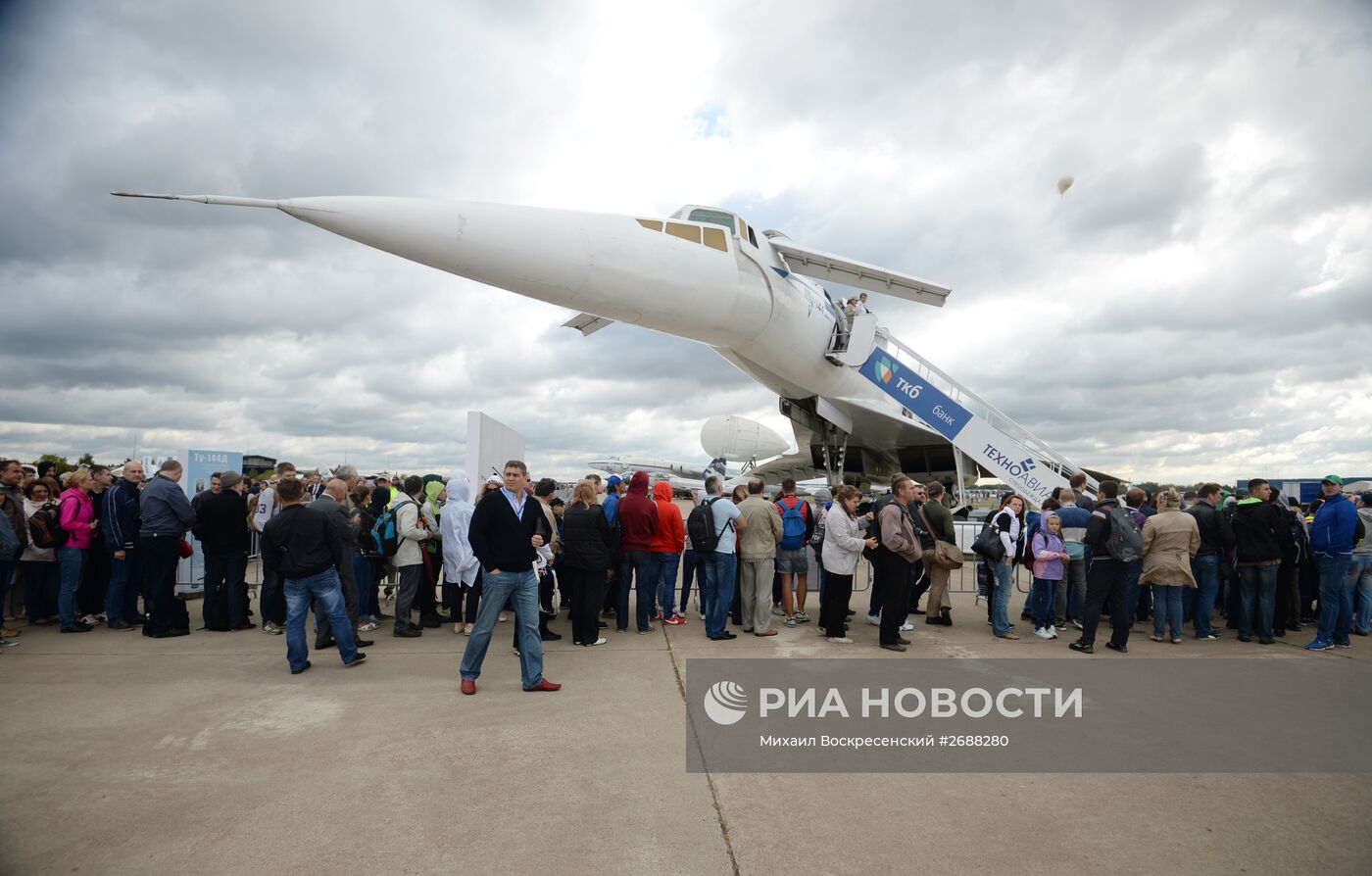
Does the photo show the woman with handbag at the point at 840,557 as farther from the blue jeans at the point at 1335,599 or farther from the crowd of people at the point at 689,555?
the blue jeans at the point at 1335,599

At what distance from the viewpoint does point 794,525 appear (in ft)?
23.9

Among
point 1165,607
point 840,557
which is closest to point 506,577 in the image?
point 840,557

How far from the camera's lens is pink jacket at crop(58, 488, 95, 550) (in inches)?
252

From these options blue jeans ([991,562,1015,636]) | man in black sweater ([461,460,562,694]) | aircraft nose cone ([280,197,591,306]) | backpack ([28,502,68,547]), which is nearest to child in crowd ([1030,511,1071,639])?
blue jeans ([991,562,1015,636])

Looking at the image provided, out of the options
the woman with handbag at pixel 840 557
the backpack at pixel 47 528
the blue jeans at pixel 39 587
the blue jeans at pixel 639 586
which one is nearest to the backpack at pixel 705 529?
the blue jeans at pixel 639 586

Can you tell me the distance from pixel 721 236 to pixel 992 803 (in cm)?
755

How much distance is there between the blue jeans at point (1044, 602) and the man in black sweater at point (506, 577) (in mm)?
5093

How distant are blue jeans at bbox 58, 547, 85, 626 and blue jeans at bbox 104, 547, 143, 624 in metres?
0.25

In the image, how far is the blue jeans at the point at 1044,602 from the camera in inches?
275

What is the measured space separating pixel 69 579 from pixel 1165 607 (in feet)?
34.9

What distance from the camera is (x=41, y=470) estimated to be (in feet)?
24.8

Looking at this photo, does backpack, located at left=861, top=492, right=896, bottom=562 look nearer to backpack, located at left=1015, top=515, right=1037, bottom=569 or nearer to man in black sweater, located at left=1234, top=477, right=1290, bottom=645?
backpack, located at left=1015, top=515, right=1037, bottom=569

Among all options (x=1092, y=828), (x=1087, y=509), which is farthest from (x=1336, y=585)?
(x=1092, y=828)

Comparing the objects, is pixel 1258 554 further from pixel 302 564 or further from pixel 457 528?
pixel 302 564
